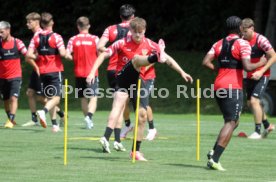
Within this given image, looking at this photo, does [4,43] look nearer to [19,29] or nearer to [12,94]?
[12,94]

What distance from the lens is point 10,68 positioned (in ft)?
75.0

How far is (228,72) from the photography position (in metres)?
14.8

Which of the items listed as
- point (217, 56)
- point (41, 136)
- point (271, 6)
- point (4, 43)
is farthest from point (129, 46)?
point (271, 6)

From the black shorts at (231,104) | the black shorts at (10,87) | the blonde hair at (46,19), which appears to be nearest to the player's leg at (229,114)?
the black shorts at (231,104)

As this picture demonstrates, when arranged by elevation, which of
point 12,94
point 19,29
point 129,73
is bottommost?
point 19,29

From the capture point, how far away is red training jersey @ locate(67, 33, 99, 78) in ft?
76.2

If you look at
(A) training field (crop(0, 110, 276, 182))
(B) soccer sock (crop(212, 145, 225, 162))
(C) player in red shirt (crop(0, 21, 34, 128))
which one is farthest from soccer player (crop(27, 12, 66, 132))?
(B) soccer sock (crop(212, 145, 225, 162))

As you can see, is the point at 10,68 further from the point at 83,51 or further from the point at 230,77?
the point at 230,77

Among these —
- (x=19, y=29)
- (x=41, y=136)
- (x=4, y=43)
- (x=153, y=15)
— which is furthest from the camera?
(x=19, y=29)

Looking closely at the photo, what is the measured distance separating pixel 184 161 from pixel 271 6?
883 inches

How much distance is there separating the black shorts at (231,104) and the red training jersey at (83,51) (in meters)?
8.98

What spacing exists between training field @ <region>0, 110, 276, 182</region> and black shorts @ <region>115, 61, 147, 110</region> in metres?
0.97

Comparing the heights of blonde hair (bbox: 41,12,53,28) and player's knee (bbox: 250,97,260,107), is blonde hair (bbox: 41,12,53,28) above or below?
above

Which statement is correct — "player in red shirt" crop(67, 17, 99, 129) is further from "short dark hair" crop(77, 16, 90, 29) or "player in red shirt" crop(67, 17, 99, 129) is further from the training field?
the training field
